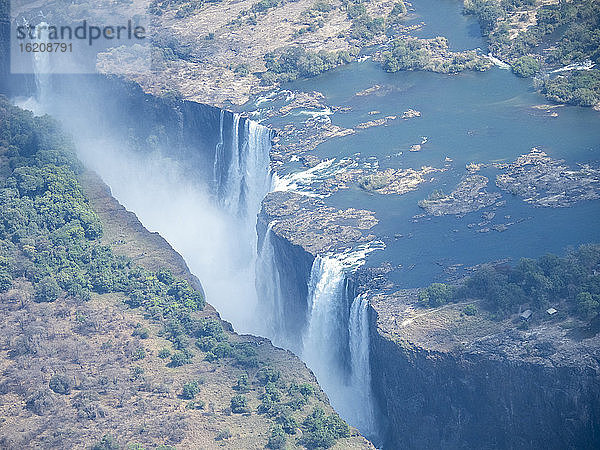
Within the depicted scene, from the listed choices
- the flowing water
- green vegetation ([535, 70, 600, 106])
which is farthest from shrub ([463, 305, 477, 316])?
green vegetation ([535, 70, 600, 106])

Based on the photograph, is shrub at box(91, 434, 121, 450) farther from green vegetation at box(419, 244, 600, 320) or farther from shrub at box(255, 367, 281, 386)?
green vegetation at box(419, 244, 600, 320)

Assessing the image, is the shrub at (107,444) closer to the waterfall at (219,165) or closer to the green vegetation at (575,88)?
the waterfall at (219,165)

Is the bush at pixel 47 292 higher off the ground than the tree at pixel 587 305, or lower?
lower

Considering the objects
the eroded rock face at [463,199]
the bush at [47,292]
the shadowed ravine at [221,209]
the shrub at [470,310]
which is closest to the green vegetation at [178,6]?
the shadowed ravine at [221,209]

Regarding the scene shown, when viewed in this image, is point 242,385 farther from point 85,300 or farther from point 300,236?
point 85,300

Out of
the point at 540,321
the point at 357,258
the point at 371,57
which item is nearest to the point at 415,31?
the point at 371,57

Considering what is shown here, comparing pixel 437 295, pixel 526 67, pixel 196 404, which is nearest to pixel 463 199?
pixel 437 295
